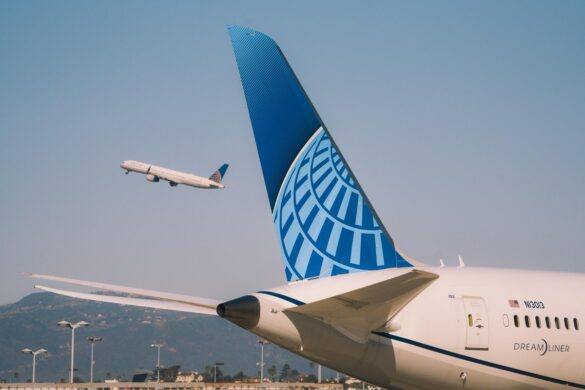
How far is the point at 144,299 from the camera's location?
18266 mm

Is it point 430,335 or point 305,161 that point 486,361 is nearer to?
point 430,335

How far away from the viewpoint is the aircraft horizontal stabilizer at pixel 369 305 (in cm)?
1559

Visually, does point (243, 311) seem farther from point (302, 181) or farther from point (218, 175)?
point (218, 175)

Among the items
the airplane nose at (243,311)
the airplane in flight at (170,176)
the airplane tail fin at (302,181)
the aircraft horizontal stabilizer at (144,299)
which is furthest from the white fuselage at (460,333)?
the airplane in flight at (170,176)

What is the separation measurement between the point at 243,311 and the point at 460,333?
4809mm

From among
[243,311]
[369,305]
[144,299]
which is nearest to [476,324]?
[369,305]

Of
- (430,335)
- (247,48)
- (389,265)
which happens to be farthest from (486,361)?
(247,48)

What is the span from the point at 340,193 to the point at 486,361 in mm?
4562

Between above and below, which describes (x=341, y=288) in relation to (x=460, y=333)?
above

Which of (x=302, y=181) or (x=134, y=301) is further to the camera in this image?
(x=302, y=181)

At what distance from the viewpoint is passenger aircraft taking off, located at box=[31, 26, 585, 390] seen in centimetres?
1759

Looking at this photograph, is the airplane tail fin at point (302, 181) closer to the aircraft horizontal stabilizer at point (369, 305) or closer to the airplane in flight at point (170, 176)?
the aircraft horizontal stabilizer at point (369, 305)

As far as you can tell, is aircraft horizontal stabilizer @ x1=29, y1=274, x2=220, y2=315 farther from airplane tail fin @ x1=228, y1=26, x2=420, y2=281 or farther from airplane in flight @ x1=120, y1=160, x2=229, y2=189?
airplane in flight @ x1=120, y1=160, x2=229, y2=189

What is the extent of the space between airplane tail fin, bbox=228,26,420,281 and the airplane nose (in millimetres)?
1864
